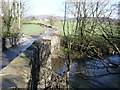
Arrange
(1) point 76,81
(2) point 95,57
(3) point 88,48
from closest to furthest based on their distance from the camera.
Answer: (2) point 95,57 < (3) point 88,48 < (1) point 76,81

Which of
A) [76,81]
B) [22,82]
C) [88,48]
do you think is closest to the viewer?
[88,48]

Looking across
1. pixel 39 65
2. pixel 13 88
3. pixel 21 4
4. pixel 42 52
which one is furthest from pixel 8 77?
pixel 21 4

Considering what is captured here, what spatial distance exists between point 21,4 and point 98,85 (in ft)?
81.9

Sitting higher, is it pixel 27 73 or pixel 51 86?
pixel 27 73

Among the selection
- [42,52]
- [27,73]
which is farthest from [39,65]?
[27,73]

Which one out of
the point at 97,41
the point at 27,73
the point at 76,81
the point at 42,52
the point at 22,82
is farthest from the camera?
the point at 76,81

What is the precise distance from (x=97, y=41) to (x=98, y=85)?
44.1 ft

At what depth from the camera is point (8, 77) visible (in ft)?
27.4

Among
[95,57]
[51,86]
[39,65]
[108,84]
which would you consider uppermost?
[95,57]

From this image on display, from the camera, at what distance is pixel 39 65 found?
11586 mm

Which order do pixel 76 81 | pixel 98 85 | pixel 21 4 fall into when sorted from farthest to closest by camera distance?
pixel 21 4 < pixel 98 85 < pixel 76 81

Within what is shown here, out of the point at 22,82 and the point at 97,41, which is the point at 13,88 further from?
the point at 97,41

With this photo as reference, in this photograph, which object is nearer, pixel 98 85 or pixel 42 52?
pixel 42 52

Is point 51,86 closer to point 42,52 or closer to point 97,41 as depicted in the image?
point 42,52
